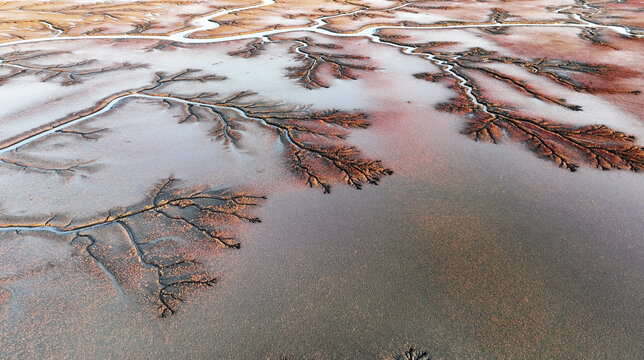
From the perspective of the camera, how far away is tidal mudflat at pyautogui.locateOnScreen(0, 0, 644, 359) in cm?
194

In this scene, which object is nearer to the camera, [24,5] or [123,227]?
[123,227]

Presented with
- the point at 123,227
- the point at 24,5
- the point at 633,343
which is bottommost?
the point at 633,343

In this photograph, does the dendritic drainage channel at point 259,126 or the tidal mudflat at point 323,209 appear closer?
the tidal mudflat at point 323,209

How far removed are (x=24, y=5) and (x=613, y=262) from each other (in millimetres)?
15831

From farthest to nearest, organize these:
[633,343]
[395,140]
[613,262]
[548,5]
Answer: [548,5]
[395,140]
[613,262]
[633,343]

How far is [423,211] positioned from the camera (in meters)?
2.77

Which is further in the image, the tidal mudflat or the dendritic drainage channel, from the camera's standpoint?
the dendritic drainage channel

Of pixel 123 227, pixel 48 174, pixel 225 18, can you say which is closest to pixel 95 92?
pixel 48 174

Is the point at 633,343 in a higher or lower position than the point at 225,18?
lower

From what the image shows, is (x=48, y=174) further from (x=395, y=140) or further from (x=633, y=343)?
(x=633, y=343)

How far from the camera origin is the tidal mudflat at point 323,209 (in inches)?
76.5

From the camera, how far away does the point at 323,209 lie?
281cm

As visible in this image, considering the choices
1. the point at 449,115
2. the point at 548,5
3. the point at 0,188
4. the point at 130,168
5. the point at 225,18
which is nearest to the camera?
the point at 0,188

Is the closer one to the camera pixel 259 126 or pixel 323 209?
pixel 323 209
